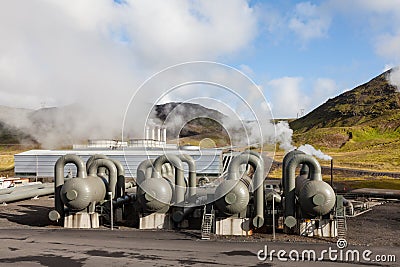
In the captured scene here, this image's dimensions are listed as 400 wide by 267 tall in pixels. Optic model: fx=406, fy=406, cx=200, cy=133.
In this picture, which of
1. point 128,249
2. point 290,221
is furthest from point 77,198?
point 290,221

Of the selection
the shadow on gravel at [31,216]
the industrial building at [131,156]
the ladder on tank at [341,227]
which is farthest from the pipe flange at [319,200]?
the industrial building at [131,156]

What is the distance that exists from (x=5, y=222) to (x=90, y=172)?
9.74 meters

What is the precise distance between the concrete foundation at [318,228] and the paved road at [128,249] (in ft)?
10.2

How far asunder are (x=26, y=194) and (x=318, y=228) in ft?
143

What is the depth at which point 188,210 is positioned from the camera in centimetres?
3984

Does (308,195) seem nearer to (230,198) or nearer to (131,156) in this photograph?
(230,198)

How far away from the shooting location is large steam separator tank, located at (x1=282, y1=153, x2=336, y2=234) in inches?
1341

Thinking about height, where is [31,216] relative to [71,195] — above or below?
below

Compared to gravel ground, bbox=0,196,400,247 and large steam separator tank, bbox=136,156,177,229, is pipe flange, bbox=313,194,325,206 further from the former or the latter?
large steam separator tank, bbox=136,156,177,229

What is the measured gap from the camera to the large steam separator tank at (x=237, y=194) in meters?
34.5

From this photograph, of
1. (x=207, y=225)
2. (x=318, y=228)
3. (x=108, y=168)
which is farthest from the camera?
(x=108, y=168)

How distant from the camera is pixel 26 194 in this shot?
59688 mm

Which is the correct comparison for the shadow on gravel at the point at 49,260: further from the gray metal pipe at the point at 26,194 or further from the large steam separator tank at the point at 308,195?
the gray metal pipe at the point at 26,194

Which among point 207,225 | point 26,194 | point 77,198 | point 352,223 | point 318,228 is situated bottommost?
point 352,223
